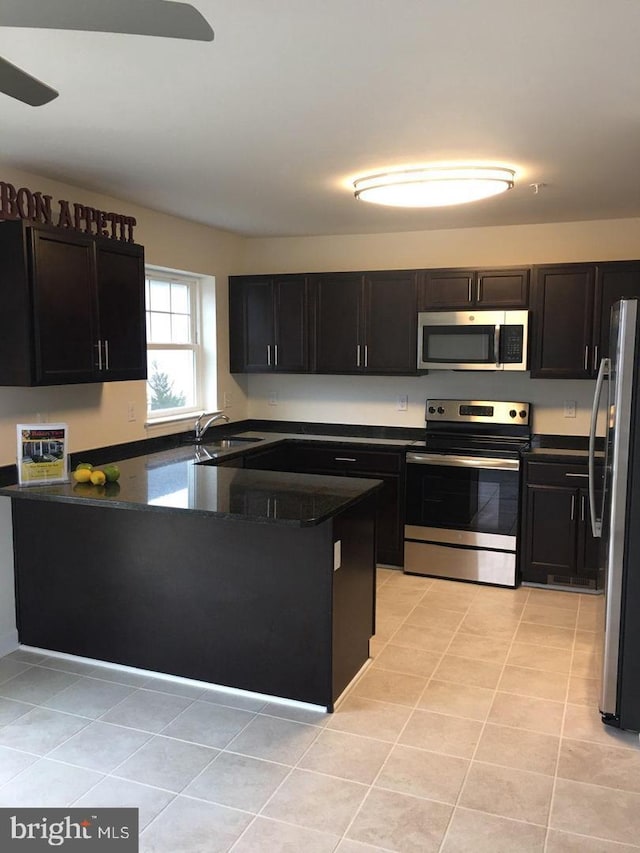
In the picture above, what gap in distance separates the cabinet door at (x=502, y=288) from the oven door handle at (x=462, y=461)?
1.04 meters

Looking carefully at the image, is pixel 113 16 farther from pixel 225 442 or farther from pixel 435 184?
pixel 225 442

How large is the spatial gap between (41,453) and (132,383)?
1170mm

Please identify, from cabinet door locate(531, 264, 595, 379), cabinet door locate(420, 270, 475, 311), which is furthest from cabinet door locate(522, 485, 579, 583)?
cabinet door locate(420, 270, 475, 311)

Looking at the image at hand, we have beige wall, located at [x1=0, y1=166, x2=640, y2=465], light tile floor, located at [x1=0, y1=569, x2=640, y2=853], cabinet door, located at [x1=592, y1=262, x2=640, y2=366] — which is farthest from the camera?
cabinet door, located at [x1=592, y1=262, x2=640, y2=366]

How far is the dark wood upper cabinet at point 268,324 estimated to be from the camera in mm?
5336

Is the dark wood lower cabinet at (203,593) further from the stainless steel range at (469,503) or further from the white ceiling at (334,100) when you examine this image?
the white ceiling at (334,100)

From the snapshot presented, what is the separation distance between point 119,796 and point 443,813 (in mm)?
1119

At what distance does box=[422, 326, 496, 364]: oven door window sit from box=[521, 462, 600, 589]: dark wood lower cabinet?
2.73ft

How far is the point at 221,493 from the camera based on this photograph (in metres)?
3.20

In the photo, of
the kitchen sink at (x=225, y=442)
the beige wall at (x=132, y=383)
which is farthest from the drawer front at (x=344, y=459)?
the beige wall at (x=132, y=383)

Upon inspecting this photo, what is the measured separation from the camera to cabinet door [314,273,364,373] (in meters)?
5.16

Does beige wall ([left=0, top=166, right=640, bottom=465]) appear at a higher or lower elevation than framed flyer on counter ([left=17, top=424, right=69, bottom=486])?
higher

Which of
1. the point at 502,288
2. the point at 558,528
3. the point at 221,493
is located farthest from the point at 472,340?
the point at 221,493

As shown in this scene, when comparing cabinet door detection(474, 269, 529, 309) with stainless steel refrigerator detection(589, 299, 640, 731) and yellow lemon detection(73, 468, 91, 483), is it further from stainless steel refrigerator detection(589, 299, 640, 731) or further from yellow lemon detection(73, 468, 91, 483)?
yellow lemon detection(73, 468, 91, 483)
